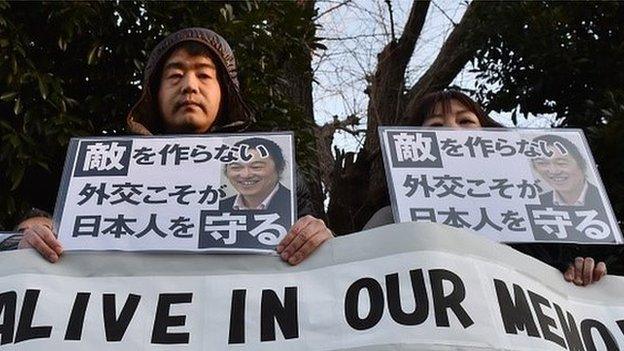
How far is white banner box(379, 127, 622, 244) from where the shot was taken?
1.87m

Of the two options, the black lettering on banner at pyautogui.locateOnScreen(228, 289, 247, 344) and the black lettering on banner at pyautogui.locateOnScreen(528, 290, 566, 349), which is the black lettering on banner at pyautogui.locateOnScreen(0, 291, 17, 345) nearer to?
the black lettering on banner at pyautogui.locateOnScreen(228, 289, 247, 344)

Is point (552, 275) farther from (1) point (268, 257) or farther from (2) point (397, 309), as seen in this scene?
(1) point (268, 257)

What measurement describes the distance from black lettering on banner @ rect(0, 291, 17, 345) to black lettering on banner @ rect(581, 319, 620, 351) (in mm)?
1105

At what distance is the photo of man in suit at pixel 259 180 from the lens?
5.90 ft

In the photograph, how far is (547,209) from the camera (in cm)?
191

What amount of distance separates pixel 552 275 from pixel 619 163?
220 centimetres

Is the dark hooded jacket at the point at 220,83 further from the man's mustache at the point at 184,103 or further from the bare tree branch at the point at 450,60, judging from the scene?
the bare tree branch at the point at 450,60

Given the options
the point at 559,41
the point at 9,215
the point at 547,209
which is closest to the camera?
the point at 547,209

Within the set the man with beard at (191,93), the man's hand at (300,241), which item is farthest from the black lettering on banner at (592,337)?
the man with beard at (191,93)

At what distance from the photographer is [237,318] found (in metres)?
1.68

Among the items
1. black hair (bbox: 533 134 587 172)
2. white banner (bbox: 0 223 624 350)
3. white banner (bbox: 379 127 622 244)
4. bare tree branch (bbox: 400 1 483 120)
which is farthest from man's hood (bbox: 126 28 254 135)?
bare tree branch (bbox: 400 1 483 120)

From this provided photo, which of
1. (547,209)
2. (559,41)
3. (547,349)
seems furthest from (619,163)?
(547,349)

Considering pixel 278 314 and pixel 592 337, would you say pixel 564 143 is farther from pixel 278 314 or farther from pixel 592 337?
pixel 278 314

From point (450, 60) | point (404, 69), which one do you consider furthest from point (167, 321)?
point (404, 69)
